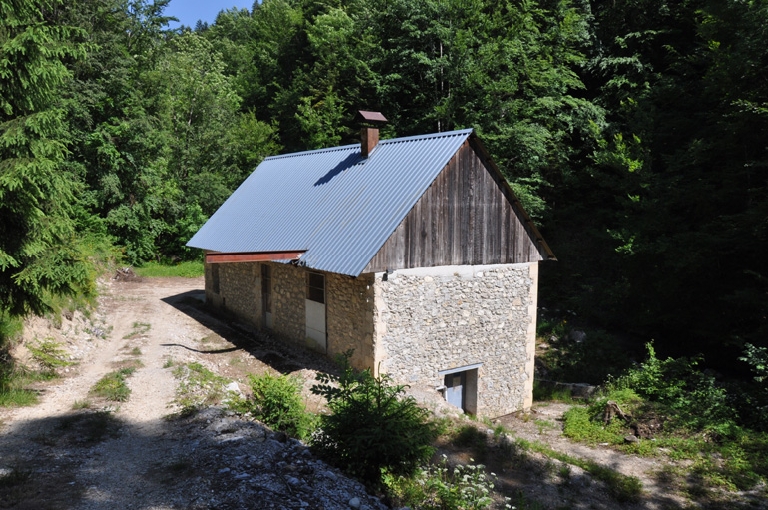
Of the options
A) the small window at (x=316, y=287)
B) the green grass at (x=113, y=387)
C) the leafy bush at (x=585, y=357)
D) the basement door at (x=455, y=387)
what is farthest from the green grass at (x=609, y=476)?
the green grass at (x=113, y=387)

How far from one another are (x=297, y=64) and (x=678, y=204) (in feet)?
91.7

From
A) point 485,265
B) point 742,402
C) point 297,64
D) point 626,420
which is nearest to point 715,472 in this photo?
point 626,420

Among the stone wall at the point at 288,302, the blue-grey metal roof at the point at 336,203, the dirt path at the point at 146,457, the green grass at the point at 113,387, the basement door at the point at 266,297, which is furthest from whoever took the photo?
the basement door at the point at 266,297

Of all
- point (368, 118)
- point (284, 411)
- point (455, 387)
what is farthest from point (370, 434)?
point (368, 118)

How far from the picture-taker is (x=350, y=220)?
12.6 metres

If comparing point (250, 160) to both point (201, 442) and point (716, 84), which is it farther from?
point (201, 442)

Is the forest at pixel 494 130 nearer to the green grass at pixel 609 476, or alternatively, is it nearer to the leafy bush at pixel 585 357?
the leafy bush at pixel 585 357

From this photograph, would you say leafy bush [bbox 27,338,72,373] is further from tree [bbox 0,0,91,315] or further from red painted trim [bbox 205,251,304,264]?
red painted trim [bbox 205,251,304,264]

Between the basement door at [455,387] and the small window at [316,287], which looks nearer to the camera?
the basement door at [455,387]

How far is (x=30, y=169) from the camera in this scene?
24.8ft

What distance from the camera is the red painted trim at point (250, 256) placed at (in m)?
12.1

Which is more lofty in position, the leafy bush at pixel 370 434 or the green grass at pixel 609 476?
the leafy bush at pixel 370 434

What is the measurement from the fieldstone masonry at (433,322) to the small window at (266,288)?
496mm

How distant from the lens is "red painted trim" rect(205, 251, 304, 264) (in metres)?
12.1
